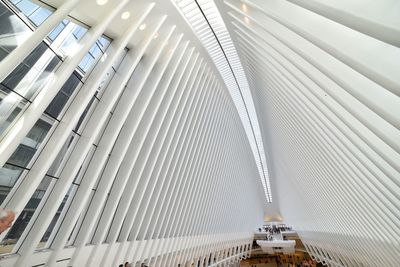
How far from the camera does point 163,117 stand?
937cm

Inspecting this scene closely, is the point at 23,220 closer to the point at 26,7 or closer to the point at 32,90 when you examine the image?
the point at 32,90

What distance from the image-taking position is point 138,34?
7.81 metres

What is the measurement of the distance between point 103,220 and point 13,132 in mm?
4343

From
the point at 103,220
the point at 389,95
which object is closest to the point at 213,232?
the point at 103,220

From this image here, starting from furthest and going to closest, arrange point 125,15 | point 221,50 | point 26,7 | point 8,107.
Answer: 1. point 221,50
2. point 125,15
3. point 26,7
4. point 8,107

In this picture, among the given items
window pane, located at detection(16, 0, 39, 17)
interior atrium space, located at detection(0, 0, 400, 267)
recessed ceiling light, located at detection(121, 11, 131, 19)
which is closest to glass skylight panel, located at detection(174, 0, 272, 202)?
interior atrium space, located at detection(0, 0, 400, 267)

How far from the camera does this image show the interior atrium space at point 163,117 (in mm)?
4465

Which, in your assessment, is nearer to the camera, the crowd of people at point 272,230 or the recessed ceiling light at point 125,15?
the recessed ceiling light at point 125,15

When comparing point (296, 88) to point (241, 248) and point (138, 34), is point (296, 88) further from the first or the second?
point (241, 248)

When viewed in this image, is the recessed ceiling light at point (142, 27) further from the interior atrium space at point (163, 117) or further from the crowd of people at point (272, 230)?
the crowd of people at point (272, 230)

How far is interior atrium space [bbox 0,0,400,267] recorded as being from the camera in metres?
4.46

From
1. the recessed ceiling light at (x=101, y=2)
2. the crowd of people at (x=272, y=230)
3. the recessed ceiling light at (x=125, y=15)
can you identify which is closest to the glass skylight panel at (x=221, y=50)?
the recessed ceiling light at (x=125, y=15)

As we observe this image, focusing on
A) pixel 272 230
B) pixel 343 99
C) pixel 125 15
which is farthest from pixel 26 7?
pixel 272 230

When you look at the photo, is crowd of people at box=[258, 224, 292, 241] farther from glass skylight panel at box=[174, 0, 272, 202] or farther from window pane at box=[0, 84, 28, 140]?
window pane at box=[0, 84, 28, 140]
